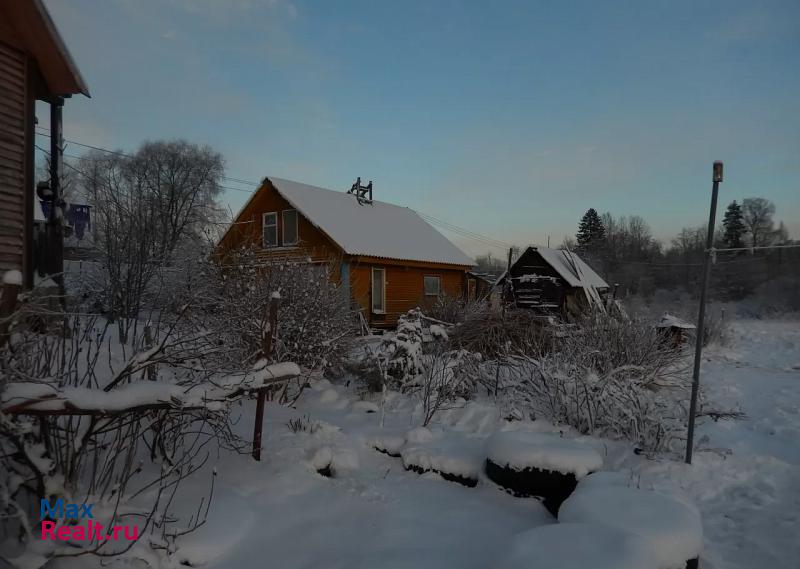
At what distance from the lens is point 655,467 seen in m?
4.75

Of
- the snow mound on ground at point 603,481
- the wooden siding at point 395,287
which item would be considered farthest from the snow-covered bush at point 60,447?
the wooden siding at point 395,287

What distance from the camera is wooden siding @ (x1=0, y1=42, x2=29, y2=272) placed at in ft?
21.1

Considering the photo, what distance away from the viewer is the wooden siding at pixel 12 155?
21.1 feet

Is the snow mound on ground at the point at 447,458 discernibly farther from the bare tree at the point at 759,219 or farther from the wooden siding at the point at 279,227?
the bare tree at the point at 759,219

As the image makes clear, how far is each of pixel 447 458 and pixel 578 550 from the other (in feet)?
6.63

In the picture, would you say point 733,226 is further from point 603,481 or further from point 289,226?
point 603,481

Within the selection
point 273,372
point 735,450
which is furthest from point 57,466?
point 735,450

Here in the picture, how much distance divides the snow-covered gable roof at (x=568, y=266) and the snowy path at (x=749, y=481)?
7680mm

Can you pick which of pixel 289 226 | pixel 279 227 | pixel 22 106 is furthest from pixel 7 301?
pixel 279 227

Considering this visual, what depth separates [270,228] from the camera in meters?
18.2

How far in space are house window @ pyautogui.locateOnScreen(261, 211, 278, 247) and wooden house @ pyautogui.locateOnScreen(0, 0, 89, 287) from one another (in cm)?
1087

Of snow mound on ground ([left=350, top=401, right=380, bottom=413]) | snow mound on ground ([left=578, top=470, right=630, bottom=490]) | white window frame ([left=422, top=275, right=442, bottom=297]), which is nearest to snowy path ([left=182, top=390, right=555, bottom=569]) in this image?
snow mound on ground ([left=578, top=470, right=630, bottom=490])

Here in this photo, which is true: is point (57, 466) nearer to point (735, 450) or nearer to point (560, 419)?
point (560, 419)

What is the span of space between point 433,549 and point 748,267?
4837 cm
